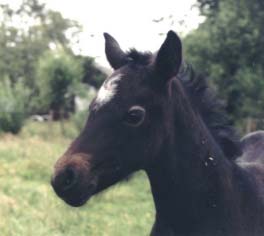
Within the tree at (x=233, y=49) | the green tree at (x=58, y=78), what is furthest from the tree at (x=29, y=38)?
the tree at (x=233, y=49)

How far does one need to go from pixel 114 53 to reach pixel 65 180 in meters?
1.08

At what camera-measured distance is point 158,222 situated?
373cm

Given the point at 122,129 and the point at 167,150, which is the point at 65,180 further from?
the point at 167,150

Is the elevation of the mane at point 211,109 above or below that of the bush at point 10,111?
above

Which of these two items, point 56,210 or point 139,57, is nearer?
point 139,57

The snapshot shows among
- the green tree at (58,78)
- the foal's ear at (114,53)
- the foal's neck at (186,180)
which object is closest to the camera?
the foal's neck at (186,180)

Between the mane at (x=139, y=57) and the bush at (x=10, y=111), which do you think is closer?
the mane at (x=139, y=57)

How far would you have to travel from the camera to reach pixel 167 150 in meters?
3.54

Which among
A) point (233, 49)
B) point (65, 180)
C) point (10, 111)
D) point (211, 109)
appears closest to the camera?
point (65, 180)

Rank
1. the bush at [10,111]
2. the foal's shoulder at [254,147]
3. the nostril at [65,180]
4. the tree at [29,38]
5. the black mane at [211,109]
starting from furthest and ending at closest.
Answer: the tree at [29,38] → the bush at [10,111] → the foal's shoulder at [254,147] → the black mane at [211,109] → the nostril at [65,180]

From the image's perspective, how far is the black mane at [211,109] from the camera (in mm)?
3910

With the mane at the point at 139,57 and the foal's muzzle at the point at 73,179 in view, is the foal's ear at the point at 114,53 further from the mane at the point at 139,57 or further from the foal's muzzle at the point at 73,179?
the foal's muzzle at the point at 73,179

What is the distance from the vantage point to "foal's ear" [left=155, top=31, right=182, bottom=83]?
3.39m

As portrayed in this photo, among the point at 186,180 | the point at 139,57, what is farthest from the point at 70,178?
the point at 139,57
